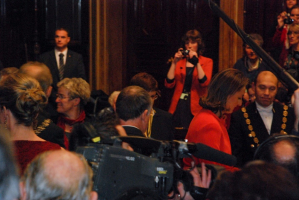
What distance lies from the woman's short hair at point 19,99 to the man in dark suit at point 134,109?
0.49m

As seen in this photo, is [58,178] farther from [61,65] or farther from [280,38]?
[61,65]

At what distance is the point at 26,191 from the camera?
1595mm

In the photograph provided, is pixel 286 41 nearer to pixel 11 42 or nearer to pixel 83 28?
pixel 83 28

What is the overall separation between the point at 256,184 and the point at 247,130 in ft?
7.76

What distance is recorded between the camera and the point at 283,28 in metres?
6.00

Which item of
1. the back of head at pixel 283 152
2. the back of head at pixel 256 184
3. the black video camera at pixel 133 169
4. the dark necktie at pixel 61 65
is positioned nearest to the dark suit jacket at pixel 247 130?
the back of head at pixel 283 152

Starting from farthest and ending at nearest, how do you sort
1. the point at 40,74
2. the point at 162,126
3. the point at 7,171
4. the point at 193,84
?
the point at 193,84 → the point at 162,126 → the point at 40,74 → the point at 7,171

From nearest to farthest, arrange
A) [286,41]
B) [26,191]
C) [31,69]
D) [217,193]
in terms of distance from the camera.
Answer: [217,193] → [26,191] → [31,69] → [286,41]

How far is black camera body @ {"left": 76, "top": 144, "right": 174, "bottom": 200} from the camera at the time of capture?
1.80 metres

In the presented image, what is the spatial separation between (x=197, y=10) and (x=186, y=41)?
1.38m

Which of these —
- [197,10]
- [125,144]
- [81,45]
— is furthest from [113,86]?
[125,144]

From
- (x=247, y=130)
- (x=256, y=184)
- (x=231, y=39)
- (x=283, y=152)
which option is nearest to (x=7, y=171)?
(x=256, y=184)

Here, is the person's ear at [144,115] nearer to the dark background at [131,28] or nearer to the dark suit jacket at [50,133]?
the dark suit jacket at [50,133]

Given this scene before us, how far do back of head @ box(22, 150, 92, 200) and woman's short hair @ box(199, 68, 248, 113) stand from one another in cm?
162
